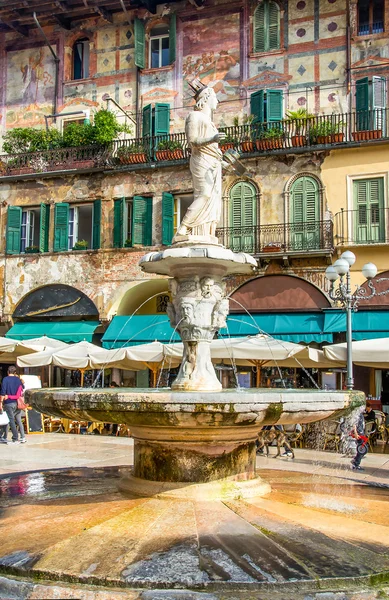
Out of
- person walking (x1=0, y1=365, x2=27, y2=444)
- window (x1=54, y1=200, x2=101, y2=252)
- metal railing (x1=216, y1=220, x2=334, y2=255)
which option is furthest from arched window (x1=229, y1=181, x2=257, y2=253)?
person walking (x1=0, y1=365, x2=27, y2=444)

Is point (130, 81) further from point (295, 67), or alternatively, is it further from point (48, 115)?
point (295, 67)

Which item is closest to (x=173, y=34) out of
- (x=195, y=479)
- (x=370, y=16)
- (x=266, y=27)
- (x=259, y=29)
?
(x=259, y=29)

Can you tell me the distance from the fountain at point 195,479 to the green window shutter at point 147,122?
16799 millimetres

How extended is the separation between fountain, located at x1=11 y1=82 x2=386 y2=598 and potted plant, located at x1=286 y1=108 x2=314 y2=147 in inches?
573

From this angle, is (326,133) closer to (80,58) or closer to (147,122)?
(147,122)

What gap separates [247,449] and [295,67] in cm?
A: 1956

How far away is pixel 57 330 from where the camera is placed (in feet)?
77.5

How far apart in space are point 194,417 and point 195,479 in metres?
0.77

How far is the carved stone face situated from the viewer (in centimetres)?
807

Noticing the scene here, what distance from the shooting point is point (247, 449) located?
6.31m

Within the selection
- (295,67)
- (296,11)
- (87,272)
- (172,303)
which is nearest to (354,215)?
(295,67)

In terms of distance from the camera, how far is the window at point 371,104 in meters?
21.6

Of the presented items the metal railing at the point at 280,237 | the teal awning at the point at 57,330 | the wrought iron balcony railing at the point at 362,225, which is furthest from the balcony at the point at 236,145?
the teal awning at the point at 57,330

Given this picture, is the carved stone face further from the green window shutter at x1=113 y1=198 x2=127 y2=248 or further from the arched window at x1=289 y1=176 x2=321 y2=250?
the green window shutter at x1=113 y1=198 x2=127 y2=248
